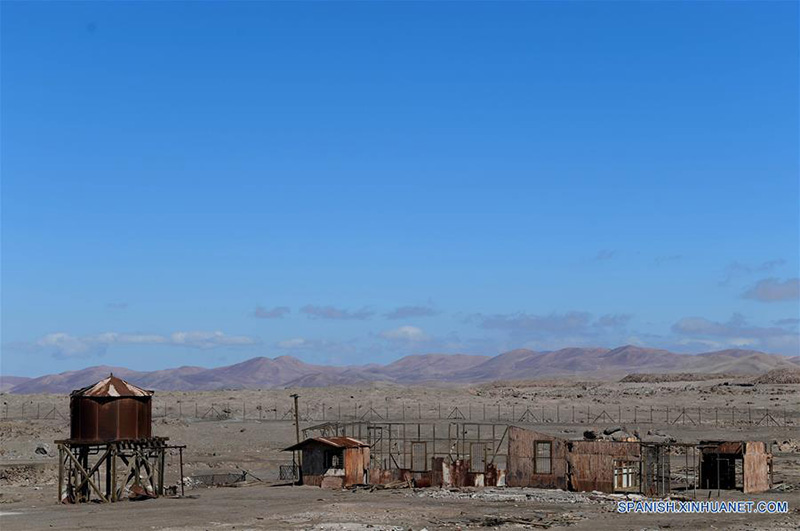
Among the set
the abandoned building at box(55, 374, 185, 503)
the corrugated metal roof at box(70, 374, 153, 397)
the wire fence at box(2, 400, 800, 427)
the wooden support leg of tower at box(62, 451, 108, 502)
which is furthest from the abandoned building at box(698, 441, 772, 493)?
the wire fence at box(2, 400, 800, 427)

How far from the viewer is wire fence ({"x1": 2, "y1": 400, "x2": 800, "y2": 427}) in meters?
97.8

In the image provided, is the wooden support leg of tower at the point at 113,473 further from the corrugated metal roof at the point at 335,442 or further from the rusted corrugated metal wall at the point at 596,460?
the rusted corrugated metal wall at the point at 596,460

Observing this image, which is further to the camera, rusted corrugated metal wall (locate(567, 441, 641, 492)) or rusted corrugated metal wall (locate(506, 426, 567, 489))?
rusted corrugated metal wall (locate(506, 426, 567, 489))

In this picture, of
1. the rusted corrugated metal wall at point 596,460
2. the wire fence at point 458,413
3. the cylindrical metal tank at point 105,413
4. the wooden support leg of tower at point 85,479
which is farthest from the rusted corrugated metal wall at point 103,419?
the wire fence at point 458,413

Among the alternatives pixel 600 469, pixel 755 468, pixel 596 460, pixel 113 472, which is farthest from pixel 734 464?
pixel 113 472

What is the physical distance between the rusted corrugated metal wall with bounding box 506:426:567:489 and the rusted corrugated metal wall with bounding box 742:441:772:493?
27.8ft

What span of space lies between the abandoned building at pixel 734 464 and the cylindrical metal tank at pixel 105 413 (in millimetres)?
27184

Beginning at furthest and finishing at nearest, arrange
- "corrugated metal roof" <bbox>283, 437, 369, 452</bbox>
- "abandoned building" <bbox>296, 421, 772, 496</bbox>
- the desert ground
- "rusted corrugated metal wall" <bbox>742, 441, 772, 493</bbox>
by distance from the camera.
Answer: "corrugated metal roof" <bbox>283, 437, 369, 452</bbox>, "rusted corrugated metal wall" <bbox>742, 441, 772, 493</bbox>, "abandoned building" <bbox>296, 421, 772, 496</bbox>, the desert ground

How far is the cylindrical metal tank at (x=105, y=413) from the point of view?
172 ft

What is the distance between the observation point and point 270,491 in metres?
56.1

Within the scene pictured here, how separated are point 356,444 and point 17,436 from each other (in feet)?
119

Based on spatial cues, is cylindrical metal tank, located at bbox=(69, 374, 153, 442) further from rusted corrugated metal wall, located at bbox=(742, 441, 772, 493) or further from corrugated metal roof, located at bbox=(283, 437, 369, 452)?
rusted corrugated metal wall, located at bbox=(742, 441, 772, 493)

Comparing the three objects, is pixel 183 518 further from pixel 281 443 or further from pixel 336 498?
pixel 281 443

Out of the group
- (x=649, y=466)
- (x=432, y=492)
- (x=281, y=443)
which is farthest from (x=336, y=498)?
(x=281, y=443)
